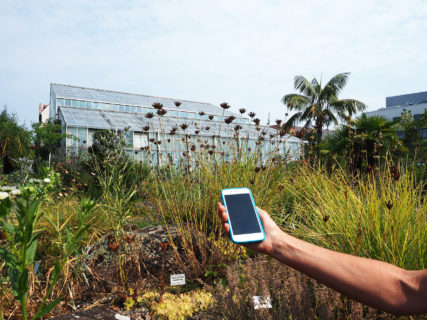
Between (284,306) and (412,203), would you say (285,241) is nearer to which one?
(284,306)

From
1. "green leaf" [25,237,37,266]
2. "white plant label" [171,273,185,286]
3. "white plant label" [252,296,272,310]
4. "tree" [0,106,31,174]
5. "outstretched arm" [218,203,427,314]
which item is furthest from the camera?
"tree" [0,106,31,174]

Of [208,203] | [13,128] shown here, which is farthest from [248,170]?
[13,128]

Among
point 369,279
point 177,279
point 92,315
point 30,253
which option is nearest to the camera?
point 369,279

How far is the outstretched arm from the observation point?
93 centimetres

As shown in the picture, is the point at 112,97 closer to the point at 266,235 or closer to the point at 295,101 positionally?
the point at 295,101

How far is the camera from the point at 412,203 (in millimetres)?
2814

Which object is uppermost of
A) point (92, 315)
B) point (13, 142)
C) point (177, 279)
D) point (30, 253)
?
point (13, 142)

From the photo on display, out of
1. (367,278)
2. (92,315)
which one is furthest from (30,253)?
(367,278)

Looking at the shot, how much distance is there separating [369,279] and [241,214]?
1.65 feet

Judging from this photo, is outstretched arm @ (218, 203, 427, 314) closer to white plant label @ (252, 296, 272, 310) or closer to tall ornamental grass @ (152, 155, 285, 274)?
white plant label @ (252, 296, 272, 310)

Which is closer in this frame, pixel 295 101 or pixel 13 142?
pixel 13 142

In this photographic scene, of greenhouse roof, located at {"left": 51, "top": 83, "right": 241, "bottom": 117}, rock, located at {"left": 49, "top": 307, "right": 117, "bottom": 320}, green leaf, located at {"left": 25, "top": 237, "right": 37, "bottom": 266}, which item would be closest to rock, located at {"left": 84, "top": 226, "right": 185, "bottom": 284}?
rock, located at {"left": 49, "top": 307, "right": 117, "bottom": 320}

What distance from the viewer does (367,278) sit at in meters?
0.97

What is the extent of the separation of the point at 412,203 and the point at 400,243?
0.52 m
